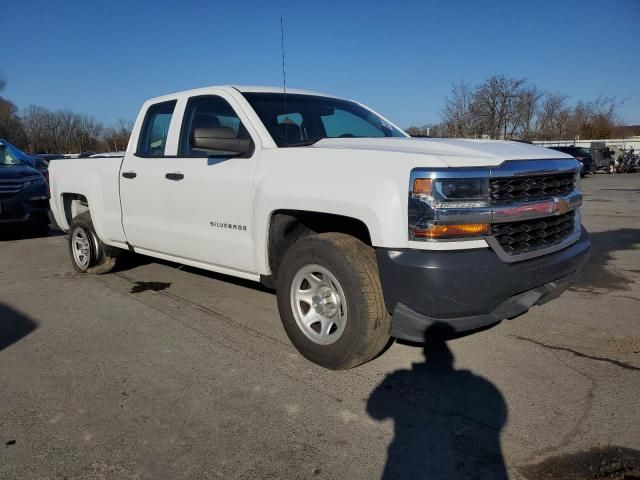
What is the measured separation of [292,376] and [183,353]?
0.93 metres

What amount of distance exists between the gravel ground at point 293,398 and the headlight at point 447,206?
1011mm

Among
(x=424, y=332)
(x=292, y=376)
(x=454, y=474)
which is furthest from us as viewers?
(x=292, y=376)

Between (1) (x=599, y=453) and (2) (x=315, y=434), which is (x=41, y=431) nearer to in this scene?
(2) (x=315, y=434)

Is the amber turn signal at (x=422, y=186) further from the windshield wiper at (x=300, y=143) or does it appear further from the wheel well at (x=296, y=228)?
the windshield wiper at (x=300, y=143)

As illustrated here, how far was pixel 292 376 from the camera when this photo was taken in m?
3.29

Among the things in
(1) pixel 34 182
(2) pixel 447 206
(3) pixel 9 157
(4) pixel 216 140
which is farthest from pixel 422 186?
(3) pixel 9 157

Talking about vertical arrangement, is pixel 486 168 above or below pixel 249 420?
above

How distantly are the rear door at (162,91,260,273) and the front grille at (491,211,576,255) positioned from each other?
178cm

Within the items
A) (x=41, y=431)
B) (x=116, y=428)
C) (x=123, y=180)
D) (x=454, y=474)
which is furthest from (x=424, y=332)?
(x=123, y=180)

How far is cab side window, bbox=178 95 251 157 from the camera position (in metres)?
4.04

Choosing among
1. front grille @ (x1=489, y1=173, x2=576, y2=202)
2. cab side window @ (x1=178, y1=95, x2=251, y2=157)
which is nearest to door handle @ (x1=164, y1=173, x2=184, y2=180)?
cab side window @ (x1=178, y1=95, x2=251, y2=157)

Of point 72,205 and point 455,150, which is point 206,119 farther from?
point 72,205

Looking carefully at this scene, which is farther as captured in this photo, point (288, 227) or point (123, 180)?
point (123, 180)

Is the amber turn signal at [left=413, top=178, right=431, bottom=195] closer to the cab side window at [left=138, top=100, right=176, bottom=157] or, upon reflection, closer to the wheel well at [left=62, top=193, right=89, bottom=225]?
the cab side window at [left=138, top=100, right=176, bottom=157]
